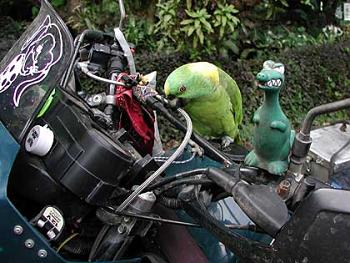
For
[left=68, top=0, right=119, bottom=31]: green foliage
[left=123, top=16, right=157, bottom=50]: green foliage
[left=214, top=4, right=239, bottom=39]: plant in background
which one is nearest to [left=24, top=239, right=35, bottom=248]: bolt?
[left=214, top=4, right=239, bottom=39]: plant in background

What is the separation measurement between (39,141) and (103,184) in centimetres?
19

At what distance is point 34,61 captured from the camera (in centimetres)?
163

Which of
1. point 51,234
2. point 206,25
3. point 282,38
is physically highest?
point 51,234

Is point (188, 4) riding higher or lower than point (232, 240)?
lower

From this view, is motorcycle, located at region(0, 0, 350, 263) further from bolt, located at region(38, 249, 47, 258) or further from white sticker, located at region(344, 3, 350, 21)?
white sticker, located at region(344, 3, 350, 21)

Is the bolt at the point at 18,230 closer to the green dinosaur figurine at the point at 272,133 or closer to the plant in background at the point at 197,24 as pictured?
the green dinosaur figurine at the point at 272,133

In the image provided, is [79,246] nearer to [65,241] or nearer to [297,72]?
[65,241]

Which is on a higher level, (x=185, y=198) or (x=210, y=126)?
A: (x=185, y=198)

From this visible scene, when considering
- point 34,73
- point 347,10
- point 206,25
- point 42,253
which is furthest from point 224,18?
point 42,253

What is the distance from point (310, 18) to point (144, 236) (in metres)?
5.05

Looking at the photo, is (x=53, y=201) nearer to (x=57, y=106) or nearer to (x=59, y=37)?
(x=57, y=106)

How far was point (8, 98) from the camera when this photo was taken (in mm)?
1615

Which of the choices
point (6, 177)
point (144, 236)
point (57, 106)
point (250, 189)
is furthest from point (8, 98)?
point (250, 189)

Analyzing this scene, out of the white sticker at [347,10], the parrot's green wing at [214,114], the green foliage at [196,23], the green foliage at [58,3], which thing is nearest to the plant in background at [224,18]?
the green foliage at [196,23]
